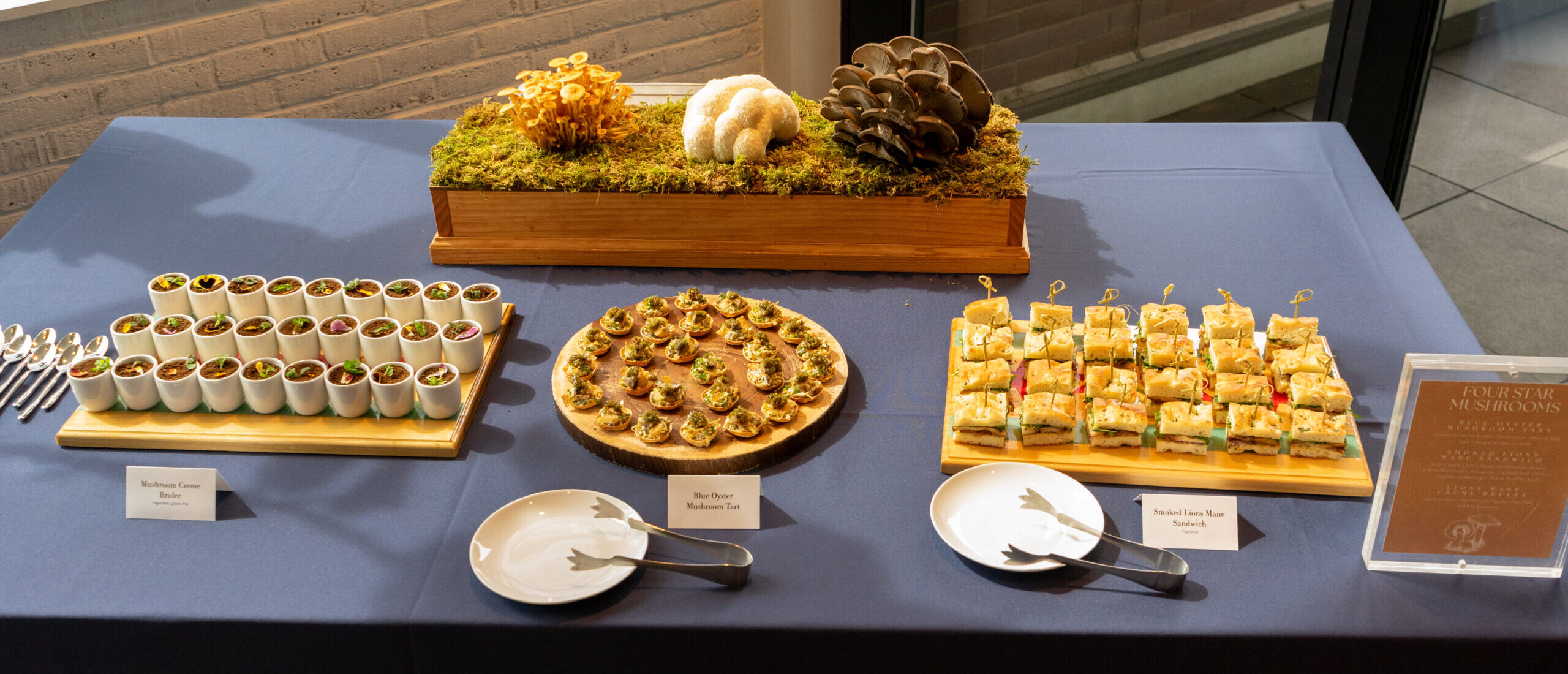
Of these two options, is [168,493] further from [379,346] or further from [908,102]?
[908,102]

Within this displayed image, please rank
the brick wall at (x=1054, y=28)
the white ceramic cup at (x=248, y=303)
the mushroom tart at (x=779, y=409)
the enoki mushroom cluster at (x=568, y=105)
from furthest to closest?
the brick wall at (x=1054, y=28) → the enoki mushroom cluster at (x=568, y=105) → the white ceramic cup at (x=248, y=303) → the mushroom tart at (x=779, y=409)

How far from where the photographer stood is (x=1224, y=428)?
1443mm

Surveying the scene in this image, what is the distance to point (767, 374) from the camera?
154 centimetres

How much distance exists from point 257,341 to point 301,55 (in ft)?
6.09

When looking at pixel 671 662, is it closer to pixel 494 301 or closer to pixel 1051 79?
pixel 494 301

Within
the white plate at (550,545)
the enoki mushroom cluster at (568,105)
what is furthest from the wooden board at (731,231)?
the white plate at (550,545)

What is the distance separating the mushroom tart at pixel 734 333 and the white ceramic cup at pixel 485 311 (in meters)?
0.35

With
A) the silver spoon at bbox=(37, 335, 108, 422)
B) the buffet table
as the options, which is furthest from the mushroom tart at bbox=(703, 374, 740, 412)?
the silver spoon at bbox=(37, 335, 108, 422)

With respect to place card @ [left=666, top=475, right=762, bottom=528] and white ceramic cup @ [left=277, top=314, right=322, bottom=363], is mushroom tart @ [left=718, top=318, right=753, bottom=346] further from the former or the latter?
white ceramic cup @ [left=277, top=314, right=322, bottom=363]

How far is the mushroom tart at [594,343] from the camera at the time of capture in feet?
5.27

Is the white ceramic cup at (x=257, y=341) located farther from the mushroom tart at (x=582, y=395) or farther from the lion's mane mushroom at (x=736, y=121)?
the lion's mane mushroom at (x=736, y=121)

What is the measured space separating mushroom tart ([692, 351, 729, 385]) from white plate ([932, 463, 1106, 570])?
14.4 inches

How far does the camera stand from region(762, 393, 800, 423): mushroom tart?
1.46 m

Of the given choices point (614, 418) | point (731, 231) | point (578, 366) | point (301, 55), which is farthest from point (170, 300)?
point (301, 55)
